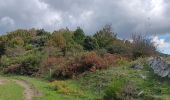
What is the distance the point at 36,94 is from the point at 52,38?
163 feet

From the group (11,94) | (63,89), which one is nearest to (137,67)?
(63,89)

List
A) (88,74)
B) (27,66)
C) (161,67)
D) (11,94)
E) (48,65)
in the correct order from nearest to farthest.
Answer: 1. (11,94)
2. (161,67)
3. (88,74)
4. (48,65)
5. (27,66)

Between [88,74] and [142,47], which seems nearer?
[88,74]

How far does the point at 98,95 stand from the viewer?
28641mm

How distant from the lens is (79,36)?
74438mm

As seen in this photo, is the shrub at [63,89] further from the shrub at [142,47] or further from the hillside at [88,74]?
the shrub at [142,47]

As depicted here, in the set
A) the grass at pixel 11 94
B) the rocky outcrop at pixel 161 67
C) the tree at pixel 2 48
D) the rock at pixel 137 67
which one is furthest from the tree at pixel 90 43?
the grass at pixel 11 94

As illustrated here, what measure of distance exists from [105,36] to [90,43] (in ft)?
10.3

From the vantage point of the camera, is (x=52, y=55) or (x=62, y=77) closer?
(x=62, y=77)

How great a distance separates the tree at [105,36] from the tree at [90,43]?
2.26 ft

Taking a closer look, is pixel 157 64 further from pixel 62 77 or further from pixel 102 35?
pixel 102 35

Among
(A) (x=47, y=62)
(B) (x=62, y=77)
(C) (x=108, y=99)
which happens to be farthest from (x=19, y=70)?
(C) (x=108, y=99)

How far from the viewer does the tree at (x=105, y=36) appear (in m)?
67.0

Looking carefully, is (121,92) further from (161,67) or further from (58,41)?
(58,41)
